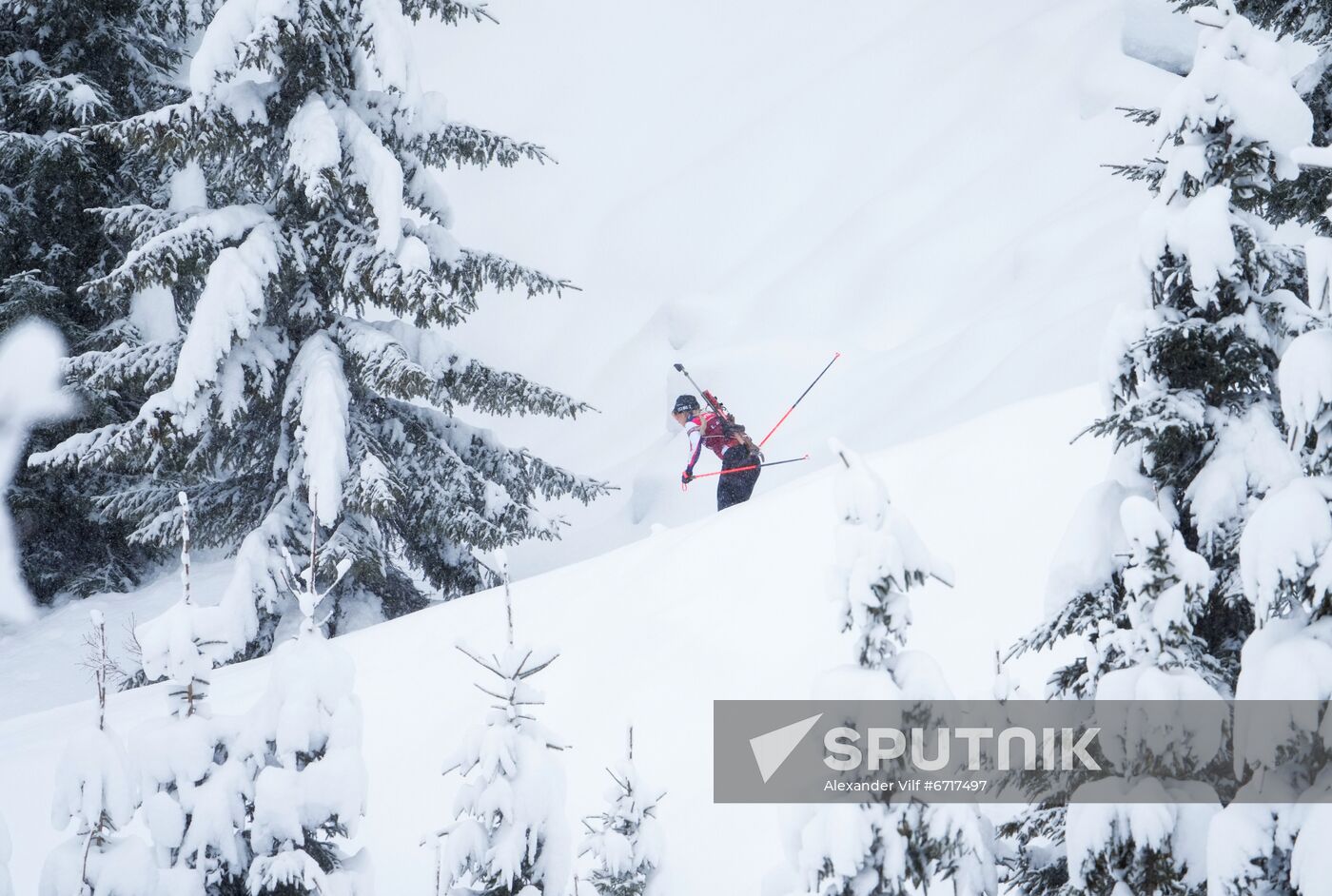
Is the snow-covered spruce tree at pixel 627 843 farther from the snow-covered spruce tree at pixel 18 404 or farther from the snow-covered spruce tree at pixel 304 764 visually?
the snow-covered spruce tree at pixel 18 404

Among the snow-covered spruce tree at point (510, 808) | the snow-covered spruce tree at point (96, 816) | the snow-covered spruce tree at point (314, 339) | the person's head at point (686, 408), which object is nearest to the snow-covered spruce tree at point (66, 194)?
the snow-covered spruce tree at point (314, 339)

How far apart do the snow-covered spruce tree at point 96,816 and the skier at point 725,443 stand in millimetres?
9054

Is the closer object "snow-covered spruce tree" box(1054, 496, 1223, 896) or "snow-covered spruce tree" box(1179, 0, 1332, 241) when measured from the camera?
"snow-covered spruce tree" box(1054, 496, 1223, 896)

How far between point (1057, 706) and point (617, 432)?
Answer: 19750mm

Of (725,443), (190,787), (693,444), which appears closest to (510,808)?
(190,787)

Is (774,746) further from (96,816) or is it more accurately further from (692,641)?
(96,816)

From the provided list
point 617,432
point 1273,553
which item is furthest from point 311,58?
point 617,432

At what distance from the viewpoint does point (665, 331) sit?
981 inches

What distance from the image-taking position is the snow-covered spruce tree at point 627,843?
5.14 metres

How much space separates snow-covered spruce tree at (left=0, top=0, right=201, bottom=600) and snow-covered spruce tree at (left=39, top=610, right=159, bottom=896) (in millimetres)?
11252

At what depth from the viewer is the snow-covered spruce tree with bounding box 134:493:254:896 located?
13.5 ft

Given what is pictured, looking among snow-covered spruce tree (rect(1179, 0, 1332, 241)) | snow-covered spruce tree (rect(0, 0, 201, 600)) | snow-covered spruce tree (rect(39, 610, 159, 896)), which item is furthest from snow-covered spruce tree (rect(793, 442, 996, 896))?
snow-covered spruce tree (rect(0, 0, 201, 600))

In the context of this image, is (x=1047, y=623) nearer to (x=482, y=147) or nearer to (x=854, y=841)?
(x=854, y=841)

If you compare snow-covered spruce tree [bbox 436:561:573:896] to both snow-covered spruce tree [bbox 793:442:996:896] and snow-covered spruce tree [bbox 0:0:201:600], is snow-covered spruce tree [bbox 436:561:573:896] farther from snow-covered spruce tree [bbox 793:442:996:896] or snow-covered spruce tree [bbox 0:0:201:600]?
snow-covered spruce tree [bbox 0:0:201:600]
